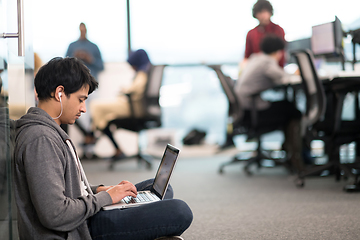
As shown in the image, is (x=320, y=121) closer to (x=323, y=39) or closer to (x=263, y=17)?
(x=323, y=39)

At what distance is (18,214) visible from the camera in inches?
40.1

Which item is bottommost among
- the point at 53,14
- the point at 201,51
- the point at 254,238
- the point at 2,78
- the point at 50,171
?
the point at 254,238

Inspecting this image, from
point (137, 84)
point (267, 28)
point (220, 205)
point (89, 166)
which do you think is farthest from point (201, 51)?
point (220, 205)

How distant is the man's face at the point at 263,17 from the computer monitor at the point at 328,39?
0.64m

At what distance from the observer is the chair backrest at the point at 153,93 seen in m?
3.56

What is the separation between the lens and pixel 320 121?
8.63ft

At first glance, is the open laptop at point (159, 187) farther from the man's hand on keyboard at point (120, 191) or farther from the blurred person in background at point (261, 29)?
the blurred person in background at point (261, 29)

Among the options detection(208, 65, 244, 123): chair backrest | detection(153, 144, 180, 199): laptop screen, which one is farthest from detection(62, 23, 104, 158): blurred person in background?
detection(153, 144, 180, 199): laptop screen

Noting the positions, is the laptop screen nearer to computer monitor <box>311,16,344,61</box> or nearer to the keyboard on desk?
the keyboard on desk

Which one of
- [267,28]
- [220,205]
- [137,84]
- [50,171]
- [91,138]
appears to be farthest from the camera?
[91,138]

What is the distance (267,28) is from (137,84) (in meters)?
1.47

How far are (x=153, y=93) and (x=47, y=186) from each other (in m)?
2.76

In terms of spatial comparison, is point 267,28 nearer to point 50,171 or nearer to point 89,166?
point 89,166

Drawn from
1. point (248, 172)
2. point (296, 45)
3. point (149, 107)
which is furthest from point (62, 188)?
point (296, 45)
